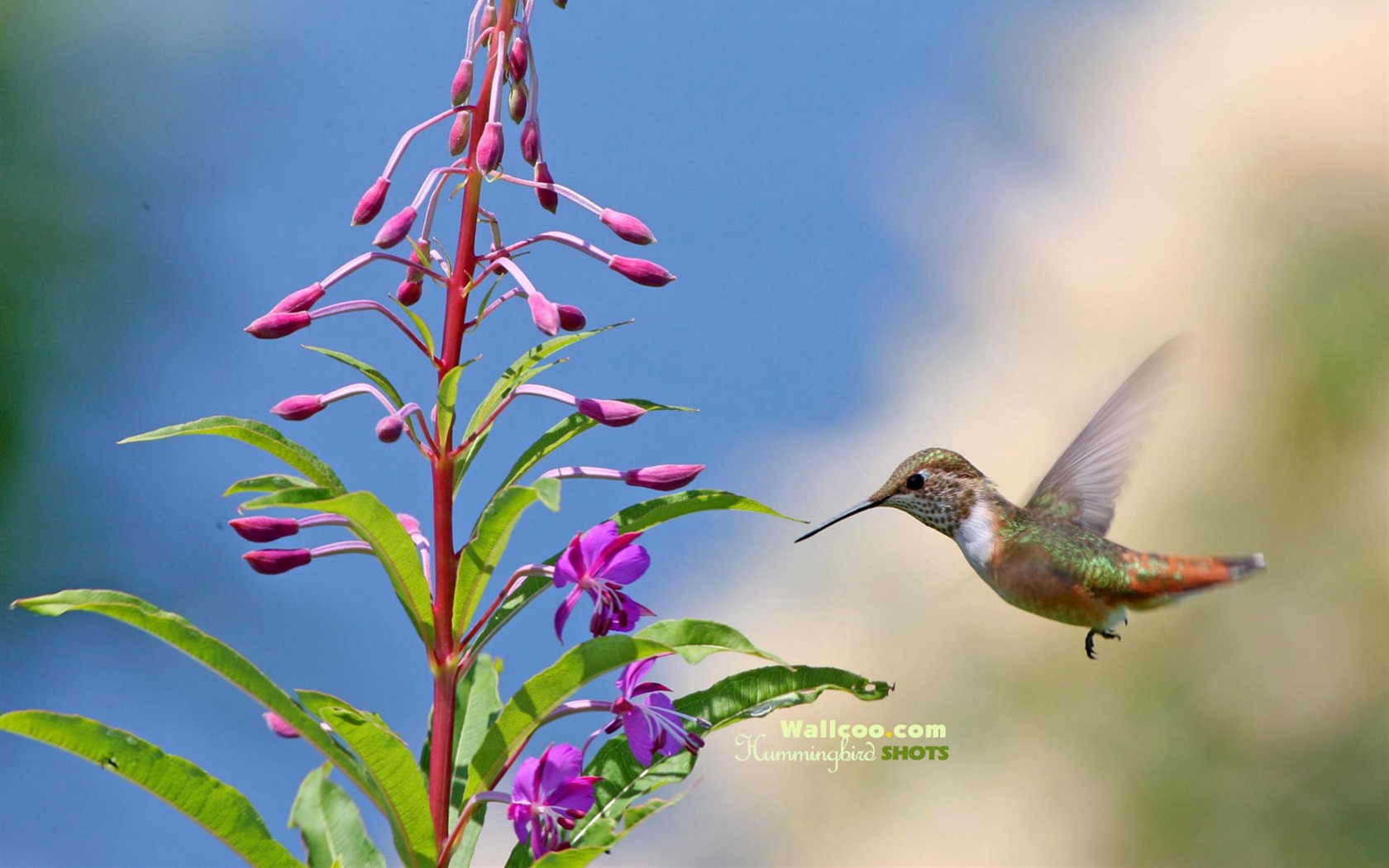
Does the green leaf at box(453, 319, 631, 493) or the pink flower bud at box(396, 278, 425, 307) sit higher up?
the pink flower bud at box(396, 278, 425, 307)

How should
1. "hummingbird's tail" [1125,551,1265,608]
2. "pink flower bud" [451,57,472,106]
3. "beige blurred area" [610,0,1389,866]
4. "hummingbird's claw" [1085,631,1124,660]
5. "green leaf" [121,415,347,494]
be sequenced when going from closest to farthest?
"green leaf" [121,415,347,494], "pink flower bud" [451,57,472,106], "hummingbird's tail" [1125,551,1265,608], "hummingbird's claw" [1085,631,1124,660], "beige blurred area" [610,0,1389,866]

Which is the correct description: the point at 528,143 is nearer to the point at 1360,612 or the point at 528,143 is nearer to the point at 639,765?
the point at 639,765

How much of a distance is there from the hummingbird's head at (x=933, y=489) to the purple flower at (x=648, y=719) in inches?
28.3

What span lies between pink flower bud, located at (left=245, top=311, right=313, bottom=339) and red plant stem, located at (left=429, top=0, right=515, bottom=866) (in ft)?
0.52

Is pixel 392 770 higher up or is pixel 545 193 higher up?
pixel 545 193

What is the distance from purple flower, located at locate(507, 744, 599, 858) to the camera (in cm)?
128

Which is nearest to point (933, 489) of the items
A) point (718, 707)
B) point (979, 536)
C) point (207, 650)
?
point (979, 536)

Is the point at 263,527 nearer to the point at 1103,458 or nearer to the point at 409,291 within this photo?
the point at 409,291

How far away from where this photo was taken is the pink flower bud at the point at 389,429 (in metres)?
1.20

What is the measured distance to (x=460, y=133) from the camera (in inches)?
53.9

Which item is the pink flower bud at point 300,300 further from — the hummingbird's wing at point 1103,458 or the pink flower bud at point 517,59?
the hummingbird's wing at point 1103,458

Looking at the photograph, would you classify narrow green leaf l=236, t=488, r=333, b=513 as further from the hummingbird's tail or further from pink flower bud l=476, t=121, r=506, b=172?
the hummingbird's tail

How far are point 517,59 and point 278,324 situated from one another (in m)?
0.39

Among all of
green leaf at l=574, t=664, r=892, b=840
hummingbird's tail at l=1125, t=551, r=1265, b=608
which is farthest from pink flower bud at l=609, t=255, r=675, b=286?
hummingbird's tail at l=1125, t=551, r=1265, b=608
